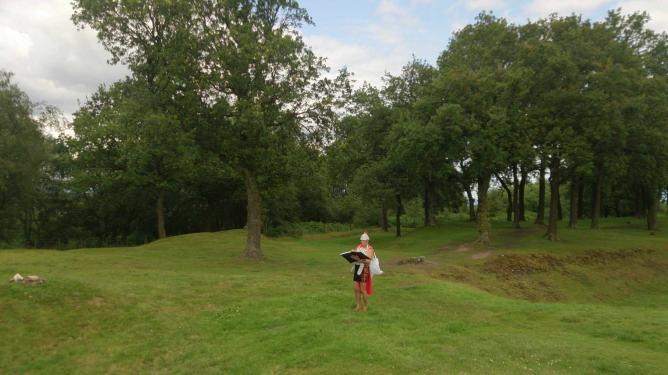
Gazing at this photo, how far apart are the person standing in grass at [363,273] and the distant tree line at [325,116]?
38.1ft

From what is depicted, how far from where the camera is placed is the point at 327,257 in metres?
31.4

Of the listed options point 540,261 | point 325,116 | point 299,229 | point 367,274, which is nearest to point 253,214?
point 325,116

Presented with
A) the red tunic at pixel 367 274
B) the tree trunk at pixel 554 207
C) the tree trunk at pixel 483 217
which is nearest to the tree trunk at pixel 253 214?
the red tunic at pixel 367 274

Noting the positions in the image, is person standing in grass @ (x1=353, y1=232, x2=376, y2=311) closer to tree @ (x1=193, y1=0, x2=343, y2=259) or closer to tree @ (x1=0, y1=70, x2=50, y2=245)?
tree @ (x1=193, y1=0, x2=343, y2=259)

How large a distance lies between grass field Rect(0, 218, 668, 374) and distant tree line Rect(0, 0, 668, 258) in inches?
293

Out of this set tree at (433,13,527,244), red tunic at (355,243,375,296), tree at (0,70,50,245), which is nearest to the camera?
red tunic at (355,243,375,296)

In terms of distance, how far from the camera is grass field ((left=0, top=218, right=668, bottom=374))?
1070 cm

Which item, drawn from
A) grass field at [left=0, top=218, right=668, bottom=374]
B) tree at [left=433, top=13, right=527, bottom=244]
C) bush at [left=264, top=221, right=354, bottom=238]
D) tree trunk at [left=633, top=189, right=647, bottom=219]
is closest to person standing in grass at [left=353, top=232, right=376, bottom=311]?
grass field at [left=0, top=218, right=668, bottom=374]

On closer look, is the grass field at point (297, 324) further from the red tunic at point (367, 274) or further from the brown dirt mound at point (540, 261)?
the brown dirt mound at point (540, 261)

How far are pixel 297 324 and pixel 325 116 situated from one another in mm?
16123

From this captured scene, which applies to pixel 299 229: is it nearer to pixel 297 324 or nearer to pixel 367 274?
pixel 367 274

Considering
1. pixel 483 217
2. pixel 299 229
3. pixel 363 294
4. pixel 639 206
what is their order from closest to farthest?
pixel 363 294
pixel 483 217
pixel 639 206
pixel 299 229

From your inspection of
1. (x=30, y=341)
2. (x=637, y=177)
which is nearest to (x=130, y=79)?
(x=30, y=341)

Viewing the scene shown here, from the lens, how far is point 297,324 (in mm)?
13430
